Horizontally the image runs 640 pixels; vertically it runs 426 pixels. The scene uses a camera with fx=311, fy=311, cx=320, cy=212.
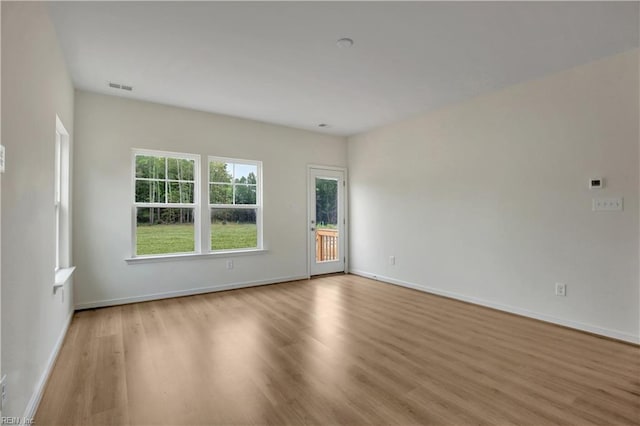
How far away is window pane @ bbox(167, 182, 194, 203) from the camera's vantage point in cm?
433

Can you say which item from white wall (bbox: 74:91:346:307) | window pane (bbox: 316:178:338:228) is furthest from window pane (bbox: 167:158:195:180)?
window pane (bbox: 316:178:338:228)

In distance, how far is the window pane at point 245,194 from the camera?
16.1 ft

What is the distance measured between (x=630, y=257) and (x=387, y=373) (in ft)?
8.19

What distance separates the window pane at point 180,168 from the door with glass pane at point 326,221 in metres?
2.02

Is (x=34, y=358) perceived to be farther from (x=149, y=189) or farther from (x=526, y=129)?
(x=526, y=129)

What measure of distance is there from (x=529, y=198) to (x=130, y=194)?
4798 mm

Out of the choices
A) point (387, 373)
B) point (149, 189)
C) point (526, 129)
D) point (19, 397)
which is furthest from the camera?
point (149, 189)

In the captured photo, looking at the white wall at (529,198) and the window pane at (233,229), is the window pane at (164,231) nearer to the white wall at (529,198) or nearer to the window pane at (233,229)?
the window pane at (233,229)

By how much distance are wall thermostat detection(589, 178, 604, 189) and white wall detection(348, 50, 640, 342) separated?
0.16ft

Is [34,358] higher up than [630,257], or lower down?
lower down

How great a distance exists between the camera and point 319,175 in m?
5.70

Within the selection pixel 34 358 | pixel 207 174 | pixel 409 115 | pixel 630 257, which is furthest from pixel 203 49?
pixel 630 257

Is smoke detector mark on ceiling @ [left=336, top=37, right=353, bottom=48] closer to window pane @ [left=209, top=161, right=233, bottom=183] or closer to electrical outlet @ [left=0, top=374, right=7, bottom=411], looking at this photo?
window pane @ [left=209, top=161, right=233, bottom=183]

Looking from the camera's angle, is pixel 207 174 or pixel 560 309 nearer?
pixel 560 309
